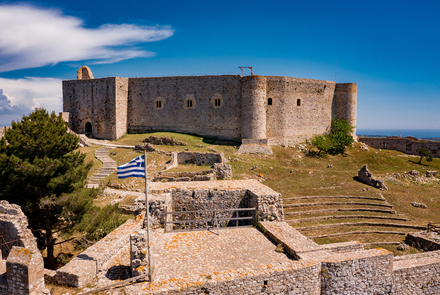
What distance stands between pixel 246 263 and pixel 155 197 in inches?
155

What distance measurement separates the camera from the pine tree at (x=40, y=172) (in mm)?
11656

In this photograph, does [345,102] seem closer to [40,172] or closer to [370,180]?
[370,180]

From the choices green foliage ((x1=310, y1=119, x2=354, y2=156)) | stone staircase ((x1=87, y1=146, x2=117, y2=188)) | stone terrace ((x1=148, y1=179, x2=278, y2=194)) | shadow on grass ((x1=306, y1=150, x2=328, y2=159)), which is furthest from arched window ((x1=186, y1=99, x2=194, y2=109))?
stone terrace ((x1=148, y1=179, x2=278, y2=194))

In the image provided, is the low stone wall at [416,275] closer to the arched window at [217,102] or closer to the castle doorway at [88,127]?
the arched window at [217,102]

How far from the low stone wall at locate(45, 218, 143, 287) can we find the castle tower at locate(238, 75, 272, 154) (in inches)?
1059

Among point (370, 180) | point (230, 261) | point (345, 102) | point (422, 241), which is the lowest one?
point (422, 241)

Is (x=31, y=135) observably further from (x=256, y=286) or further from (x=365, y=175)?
(x=365, y=175)

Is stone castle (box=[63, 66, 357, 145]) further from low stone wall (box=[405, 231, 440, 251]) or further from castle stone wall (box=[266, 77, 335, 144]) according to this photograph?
low stone wall (box=[405, 231, 440, 251])

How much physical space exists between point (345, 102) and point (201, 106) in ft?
66.4

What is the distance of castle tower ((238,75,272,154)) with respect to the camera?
1321 inches

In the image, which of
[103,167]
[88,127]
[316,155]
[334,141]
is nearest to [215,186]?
[103,167]

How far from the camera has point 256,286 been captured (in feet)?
21.2

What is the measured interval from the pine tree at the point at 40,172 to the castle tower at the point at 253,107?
23163 mm

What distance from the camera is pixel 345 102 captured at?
39.2 metres
